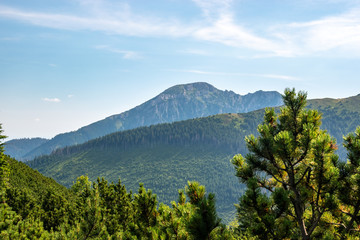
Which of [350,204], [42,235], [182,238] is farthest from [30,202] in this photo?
[350,204]

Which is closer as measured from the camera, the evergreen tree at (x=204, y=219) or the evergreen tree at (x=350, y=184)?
the evergreen tree at (x=204, y=219)

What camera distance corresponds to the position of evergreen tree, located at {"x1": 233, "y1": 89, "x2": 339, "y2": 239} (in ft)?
25.6

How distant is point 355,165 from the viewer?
8.00 m

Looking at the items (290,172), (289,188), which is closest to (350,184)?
(290,172)

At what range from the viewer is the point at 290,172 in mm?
8828

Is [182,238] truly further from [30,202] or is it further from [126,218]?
[126,218]


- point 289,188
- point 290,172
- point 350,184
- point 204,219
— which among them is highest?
point 290,172

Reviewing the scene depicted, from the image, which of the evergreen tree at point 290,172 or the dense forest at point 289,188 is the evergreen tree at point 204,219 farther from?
the evergreen tree at point 290,172

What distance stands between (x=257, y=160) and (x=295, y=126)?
1.88 meters

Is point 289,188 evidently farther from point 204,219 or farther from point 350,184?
point 204,219

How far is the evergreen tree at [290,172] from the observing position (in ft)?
25.6

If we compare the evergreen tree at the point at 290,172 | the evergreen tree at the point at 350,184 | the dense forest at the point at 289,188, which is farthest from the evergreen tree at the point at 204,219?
the evergreen tree at the point at 350,184

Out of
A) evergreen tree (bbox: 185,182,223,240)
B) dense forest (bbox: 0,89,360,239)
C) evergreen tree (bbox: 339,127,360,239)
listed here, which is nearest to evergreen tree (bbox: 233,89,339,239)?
dense forest (bbox: 0,89,360,239)

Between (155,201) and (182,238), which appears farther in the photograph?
(155,201)
